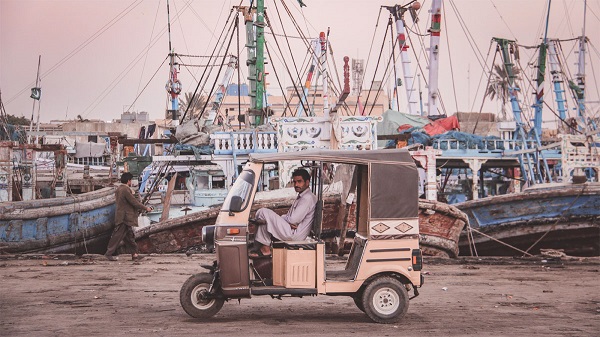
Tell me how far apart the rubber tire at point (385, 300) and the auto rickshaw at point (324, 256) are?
0.4 inches

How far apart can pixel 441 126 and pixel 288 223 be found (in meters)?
18.9

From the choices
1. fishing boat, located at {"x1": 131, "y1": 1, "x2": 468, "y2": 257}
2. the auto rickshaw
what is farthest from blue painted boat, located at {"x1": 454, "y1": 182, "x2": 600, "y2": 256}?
the auto rickshaw

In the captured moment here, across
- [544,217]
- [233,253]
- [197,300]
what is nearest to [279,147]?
[544,217]

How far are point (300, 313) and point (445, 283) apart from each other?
11.6ft

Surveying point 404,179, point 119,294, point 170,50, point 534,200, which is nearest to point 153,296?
point 119,294

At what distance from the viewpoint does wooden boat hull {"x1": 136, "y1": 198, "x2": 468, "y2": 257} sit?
15.1 metres

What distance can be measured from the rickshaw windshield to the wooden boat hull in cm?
683

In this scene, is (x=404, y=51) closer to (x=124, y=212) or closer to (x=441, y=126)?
(x=441, y=126)

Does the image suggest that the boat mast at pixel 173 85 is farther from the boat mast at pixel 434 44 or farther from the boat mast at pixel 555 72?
the boat mast at pixel 555 72

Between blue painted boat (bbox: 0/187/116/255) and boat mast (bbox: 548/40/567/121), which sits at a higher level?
boat mast (bbox: 548/40/567/121)

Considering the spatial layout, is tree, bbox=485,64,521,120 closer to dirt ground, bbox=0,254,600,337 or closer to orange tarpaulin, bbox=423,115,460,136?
orange tarpaulin, bbox=423,115,460,136

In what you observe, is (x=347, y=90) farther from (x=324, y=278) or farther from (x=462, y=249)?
(x=324, y=278)

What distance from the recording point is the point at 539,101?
1155 inches

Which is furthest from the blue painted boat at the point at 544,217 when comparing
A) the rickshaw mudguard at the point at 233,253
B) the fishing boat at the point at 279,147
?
the rickshaw mudguard at the point at 233,253
